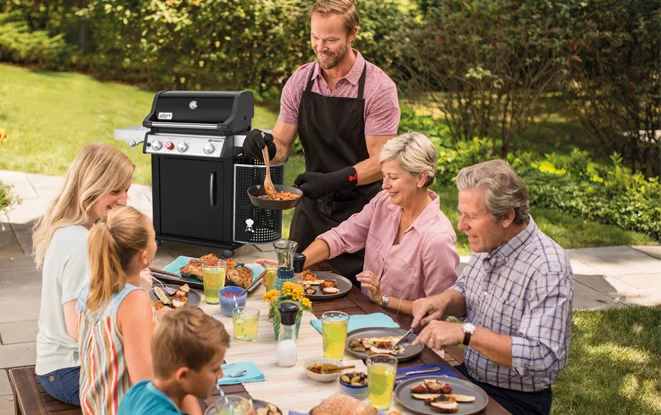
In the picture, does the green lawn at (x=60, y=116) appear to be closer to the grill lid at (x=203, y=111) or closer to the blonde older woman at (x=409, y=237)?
the grill lid at (x=203, y=111)

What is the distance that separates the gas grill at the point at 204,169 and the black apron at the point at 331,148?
1.78 metres

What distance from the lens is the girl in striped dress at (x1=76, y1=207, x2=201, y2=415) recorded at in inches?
95.3

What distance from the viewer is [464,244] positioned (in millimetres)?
7031

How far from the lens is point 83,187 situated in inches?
122

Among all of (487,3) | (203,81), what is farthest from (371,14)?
(203,81)

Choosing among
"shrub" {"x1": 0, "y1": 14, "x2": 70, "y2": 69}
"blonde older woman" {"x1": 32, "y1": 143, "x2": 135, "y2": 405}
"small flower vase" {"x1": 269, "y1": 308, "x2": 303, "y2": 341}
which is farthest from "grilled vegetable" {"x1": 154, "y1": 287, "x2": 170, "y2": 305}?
"shrub" {"x1": 0, "y1": 14, "x2": 70, "y2": 69}

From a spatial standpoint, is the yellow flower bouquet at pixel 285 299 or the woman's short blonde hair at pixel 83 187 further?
the woman's short blonde hair at pixel 83 187

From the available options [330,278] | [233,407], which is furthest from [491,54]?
[233,407]

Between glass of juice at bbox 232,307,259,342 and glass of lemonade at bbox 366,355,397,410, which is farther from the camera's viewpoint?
glass of juice at bbox 232,307,259,342

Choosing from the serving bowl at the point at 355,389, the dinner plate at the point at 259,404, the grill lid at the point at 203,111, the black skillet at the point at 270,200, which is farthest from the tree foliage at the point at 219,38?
the dinner plate at the point at 259,404

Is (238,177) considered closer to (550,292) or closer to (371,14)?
(550,292)

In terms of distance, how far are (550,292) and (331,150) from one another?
6.17ft

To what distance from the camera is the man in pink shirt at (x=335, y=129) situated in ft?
13.5

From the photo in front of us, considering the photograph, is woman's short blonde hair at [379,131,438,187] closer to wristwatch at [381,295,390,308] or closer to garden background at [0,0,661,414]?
wristwatch at [381,295,390,308]
